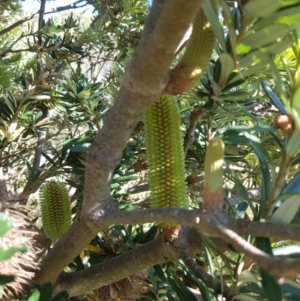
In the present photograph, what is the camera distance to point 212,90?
0.53 meters

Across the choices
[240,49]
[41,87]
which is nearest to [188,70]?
[240,49]

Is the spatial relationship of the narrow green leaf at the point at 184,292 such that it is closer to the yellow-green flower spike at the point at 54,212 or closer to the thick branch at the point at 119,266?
the thick branch at the point at 119,266

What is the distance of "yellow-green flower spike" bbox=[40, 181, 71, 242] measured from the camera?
2.17 feet

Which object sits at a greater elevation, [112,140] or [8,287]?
[112,140]

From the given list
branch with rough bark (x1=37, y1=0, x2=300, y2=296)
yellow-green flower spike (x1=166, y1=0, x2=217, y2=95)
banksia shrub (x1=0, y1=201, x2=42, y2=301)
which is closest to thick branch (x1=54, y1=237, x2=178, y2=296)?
branch with rough bark (x1=37, y1=0, x2=300, y2=296)

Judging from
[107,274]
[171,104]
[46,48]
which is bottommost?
[107,274]

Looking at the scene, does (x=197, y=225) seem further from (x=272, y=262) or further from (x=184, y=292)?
(x=184, y=292)

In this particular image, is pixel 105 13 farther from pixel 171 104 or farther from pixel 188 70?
pixel 188 70

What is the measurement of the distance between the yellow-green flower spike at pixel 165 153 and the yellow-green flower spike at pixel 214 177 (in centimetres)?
13

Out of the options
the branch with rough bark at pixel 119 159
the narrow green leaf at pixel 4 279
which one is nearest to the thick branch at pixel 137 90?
the branch with rough bark at pixel 119 159

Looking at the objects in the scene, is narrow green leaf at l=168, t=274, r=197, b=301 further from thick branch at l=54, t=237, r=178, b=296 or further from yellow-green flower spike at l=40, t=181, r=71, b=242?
yellow-green flower spike at l=40, t=181, r=71, b=242

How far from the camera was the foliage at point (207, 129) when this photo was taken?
39cm

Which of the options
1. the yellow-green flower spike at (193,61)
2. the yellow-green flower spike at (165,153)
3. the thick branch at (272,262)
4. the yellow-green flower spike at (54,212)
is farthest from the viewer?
the yellow-green flower spike at (54,212)

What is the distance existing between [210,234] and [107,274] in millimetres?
314
